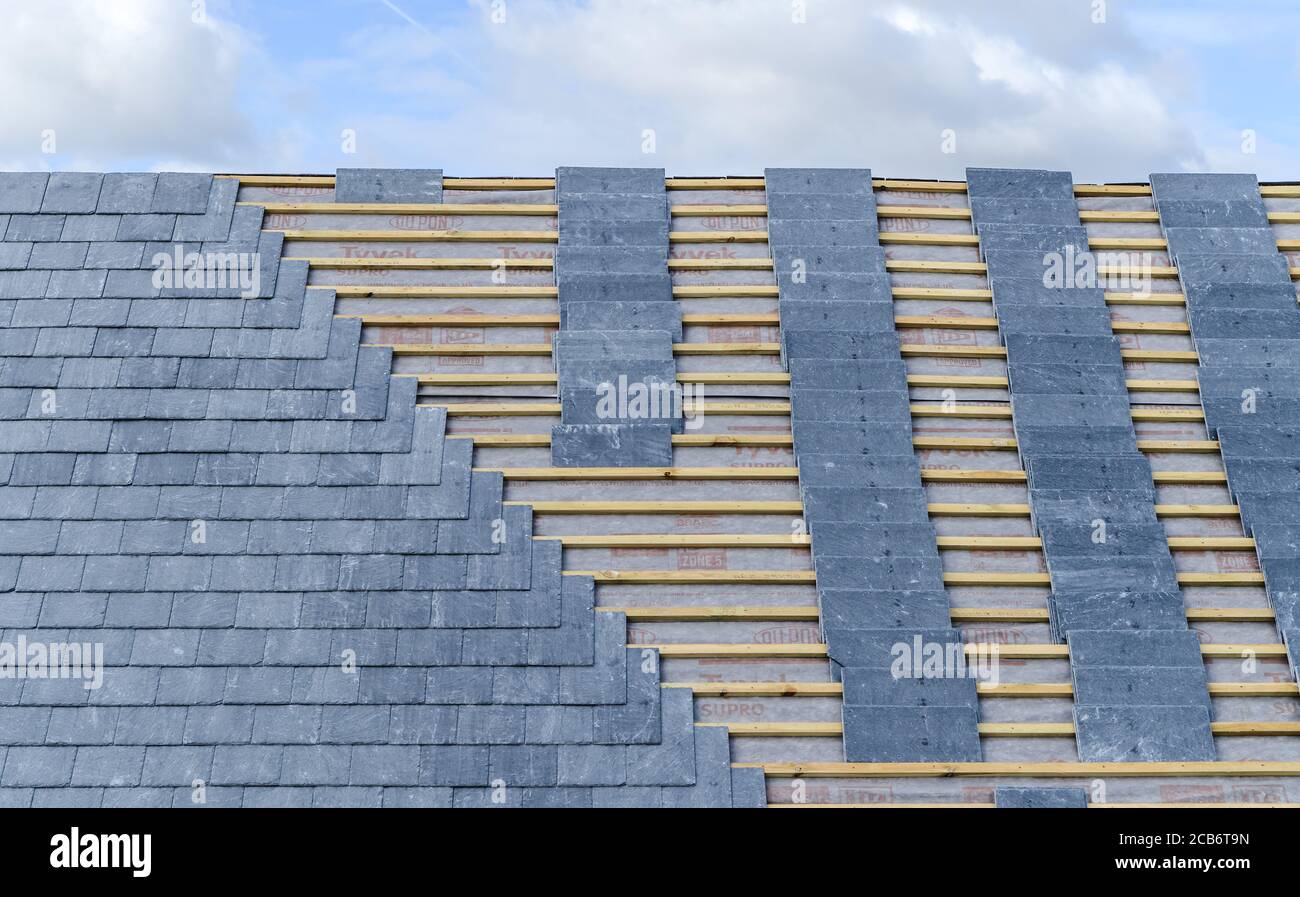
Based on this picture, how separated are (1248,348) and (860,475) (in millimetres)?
3780

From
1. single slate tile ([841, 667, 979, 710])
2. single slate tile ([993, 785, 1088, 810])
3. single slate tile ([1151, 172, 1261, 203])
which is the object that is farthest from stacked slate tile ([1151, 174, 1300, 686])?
single slate tile ([841, 667, 979, 710])

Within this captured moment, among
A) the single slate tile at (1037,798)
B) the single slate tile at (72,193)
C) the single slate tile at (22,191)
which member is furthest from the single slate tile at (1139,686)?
the single slate tile at (22,191)

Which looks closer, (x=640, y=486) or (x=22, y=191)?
(x=640, y=486)

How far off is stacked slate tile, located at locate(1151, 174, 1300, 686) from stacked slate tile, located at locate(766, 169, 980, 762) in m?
2.58

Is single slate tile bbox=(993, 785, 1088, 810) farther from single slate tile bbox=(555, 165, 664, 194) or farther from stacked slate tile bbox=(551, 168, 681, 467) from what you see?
single slate tile bbox=(555, 165, 664, 194)

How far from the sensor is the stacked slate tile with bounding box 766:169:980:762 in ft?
28.3

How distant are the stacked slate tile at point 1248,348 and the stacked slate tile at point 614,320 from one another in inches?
177

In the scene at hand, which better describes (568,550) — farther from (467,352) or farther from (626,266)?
(626,266)

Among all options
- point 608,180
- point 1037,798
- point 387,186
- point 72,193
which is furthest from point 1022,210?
point 72,193

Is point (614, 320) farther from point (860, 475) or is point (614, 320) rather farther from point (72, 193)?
point (72, 193)

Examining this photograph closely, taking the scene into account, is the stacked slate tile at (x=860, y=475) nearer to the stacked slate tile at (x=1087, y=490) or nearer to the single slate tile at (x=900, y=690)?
the single slate tile at (x=900, y=690)

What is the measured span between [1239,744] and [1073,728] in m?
1.17

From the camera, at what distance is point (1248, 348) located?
10.7m

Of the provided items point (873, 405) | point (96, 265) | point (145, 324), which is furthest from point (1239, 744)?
point (96, 265)
